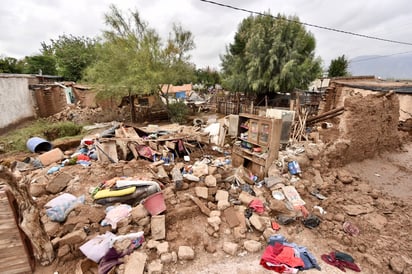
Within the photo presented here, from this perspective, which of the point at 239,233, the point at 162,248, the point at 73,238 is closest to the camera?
the point at 73,238

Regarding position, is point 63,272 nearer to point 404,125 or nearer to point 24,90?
point 404,125

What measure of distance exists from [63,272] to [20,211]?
1.00 metres

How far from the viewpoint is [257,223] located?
11.2 feet

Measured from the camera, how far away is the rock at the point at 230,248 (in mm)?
2956

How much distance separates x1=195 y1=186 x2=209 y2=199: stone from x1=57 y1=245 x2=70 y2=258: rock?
2209 mm

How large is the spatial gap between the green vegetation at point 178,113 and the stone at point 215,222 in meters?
9.34

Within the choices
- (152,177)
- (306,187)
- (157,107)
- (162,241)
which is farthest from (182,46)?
(162,241)

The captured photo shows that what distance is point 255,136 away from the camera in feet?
16.1

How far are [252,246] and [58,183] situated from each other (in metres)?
4.10

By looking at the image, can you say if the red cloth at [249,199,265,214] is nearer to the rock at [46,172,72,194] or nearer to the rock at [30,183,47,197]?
the rock at [46,172,72,194]

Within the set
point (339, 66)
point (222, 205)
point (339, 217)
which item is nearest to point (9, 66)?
point (222, 205)

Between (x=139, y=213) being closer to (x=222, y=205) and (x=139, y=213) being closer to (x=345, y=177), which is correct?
(x=222, y=205)

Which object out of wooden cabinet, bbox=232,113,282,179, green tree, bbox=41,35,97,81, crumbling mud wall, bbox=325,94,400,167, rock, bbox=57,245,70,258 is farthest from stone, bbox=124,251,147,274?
green tree, bbox=41,35,97,81

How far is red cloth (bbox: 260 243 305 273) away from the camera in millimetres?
2691
